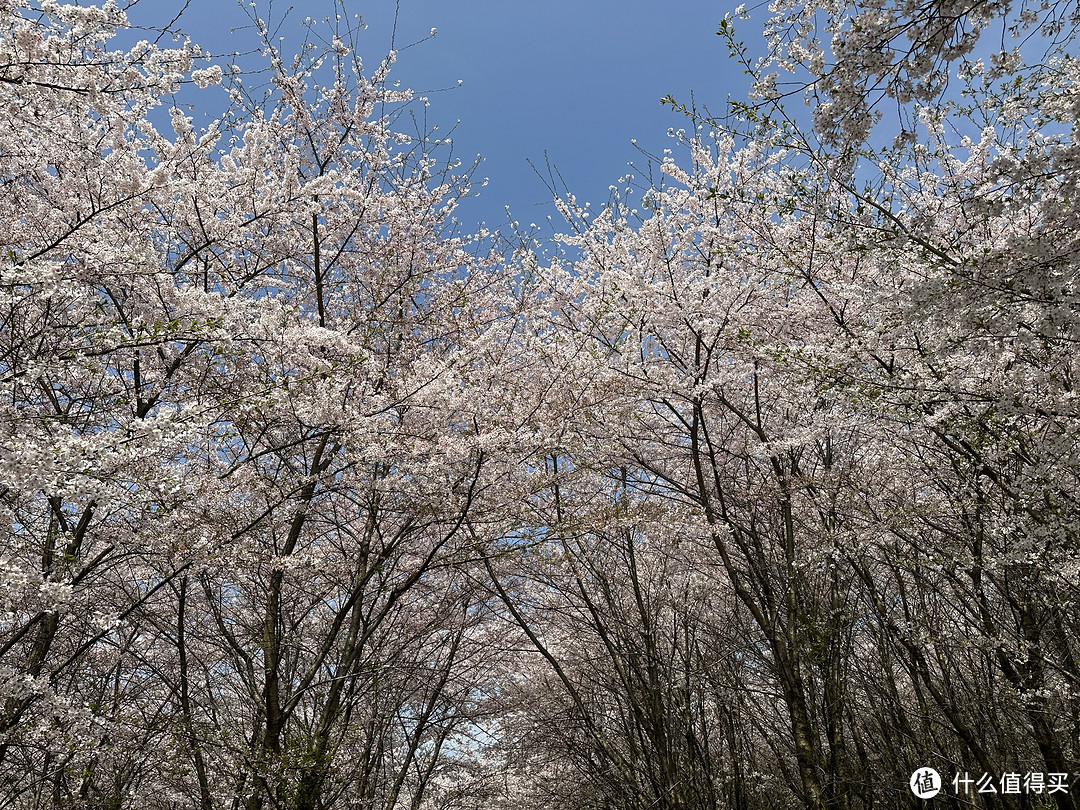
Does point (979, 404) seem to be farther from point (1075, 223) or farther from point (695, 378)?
point (695, 378)

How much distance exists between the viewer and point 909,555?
745cm

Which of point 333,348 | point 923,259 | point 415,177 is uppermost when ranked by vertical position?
point 415,177

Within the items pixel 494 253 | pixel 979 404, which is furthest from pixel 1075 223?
pixel 494 253

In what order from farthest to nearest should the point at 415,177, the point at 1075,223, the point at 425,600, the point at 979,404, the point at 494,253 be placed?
the point at 425,600 → the point at 494,253 → the point at 415,177 → the point at 979,404 → the point at 1075,223

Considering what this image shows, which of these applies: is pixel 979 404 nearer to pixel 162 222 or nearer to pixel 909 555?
pixel 909 555

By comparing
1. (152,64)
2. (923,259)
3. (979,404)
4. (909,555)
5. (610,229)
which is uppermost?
(610,229)

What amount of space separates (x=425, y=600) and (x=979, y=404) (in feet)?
27.7

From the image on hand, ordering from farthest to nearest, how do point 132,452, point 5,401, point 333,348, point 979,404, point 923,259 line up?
point 333,348 < point 5,401 < point 979,404 < point 923,259 < point 132,452

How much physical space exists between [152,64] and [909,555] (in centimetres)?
814

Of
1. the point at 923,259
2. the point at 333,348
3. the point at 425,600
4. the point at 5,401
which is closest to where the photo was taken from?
the point at 923,259

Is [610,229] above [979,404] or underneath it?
above

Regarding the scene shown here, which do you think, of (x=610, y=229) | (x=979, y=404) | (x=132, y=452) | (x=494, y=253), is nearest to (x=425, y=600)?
(x=494, y=253)

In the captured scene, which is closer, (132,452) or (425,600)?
(132,452)

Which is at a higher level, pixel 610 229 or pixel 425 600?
pixel 610 229
